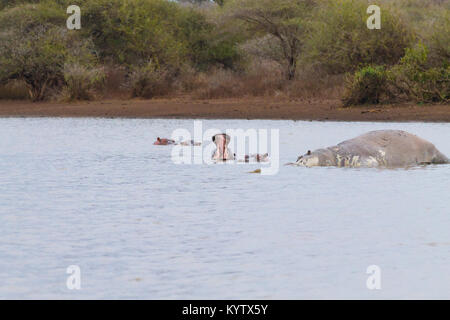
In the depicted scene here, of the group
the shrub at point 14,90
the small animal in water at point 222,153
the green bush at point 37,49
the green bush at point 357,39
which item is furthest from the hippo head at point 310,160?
the shrub at point 14,90

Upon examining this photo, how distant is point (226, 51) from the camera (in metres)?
38.9

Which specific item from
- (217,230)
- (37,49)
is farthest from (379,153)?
(37,49)

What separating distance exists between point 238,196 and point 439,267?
4.07 metres

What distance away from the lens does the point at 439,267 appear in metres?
6.62

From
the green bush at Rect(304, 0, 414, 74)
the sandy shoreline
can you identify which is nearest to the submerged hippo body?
the sandy shoreline

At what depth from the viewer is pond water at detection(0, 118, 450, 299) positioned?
242 inches

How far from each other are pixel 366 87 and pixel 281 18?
9.02m

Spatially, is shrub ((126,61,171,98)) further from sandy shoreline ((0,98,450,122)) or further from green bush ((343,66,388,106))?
green bush ((343,66,388,106))

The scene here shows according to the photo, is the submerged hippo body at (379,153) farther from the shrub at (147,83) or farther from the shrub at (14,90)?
the shrub at (14,90)

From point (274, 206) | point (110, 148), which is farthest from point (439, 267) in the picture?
point (110, 148)

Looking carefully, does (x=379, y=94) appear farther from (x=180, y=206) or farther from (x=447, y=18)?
(x=180, y=206)

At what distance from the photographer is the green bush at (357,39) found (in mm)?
29094

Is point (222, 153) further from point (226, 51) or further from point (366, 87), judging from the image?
point (226, 51)

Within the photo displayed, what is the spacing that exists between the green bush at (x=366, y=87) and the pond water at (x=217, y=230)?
12017 millimetres
